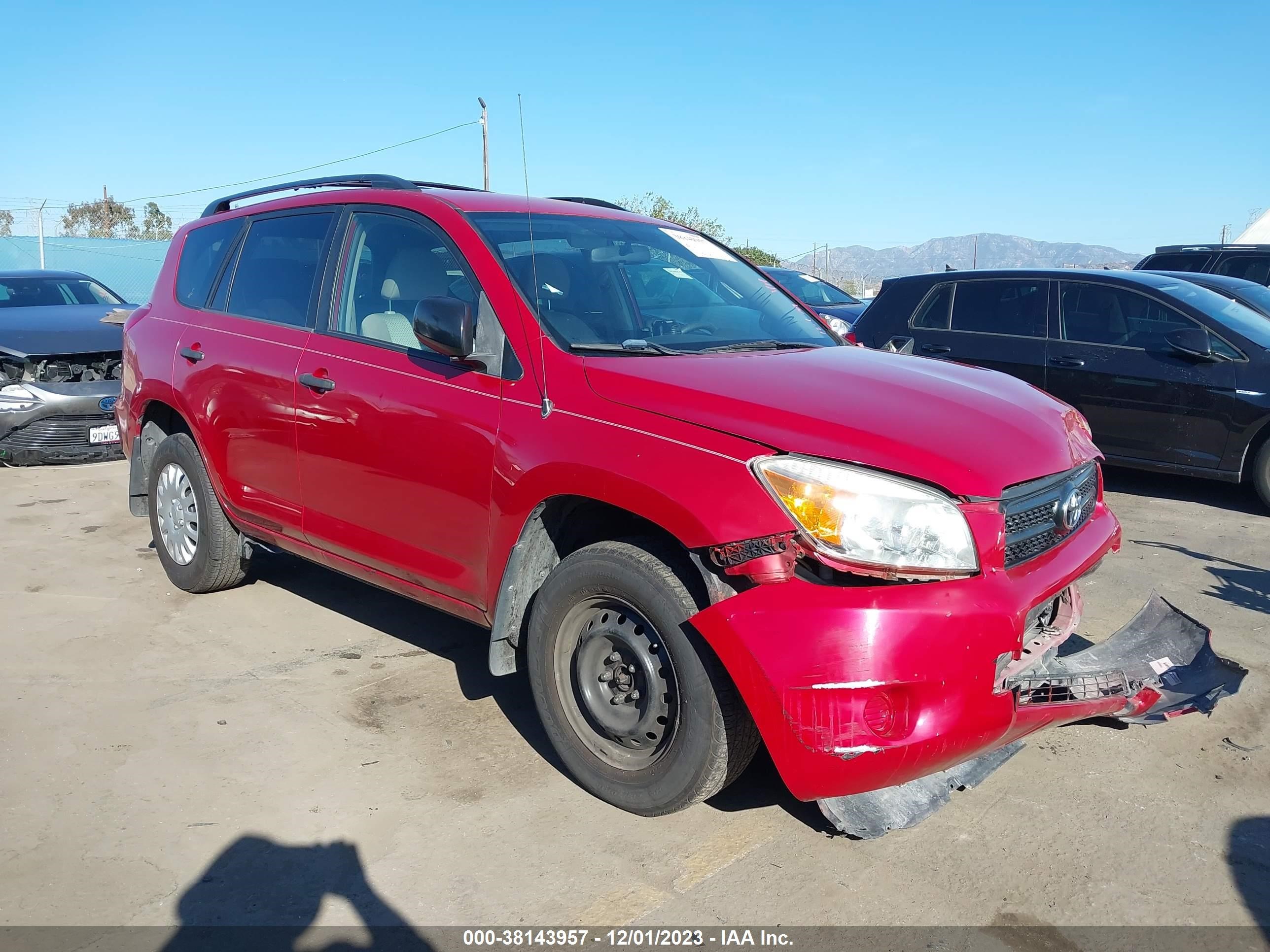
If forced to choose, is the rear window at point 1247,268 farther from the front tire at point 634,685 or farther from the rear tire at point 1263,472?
the front tire at point 634,685

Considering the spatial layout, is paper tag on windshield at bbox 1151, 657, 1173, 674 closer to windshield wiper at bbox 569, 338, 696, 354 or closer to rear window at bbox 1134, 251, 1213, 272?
windshield wiper at bbox 569, 338, 696, 354

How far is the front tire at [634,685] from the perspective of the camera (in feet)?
9.20

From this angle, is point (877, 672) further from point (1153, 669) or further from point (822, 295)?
point (822, 295)

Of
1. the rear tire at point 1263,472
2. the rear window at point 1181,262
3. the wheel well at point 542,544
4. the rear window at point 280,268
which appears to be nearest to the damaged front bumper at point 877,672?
the wheel well at point 542,544

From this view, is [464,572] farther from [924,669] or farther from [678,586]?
[924,669]

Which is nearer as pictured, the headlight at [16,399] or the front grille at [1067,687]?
the front grille at [1067,687]

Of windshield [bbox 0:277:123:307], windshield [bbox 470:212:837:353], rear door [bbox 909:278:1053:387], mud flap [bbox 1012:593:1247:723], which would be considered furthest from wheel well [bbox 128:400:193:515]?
windshield [bbox 0:277:123:307]

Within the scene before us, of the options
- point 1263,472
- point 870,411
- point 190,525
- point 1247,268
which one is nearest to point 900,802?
point 870,411

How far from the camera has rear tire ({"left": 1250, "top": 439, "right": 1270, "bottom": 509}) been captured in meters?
6.80

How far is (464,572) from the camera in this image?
3527mm

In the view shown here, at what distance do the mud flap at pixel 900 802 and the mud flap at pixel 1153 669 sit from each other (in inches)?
11.2

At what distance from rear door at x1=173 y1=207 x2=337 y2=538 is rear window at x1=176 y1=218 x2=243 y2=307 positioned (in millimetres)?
94

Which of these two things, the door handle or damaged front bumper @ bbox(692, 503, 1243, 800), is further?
the door handle

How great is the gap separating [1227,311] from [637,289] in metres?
5.52
